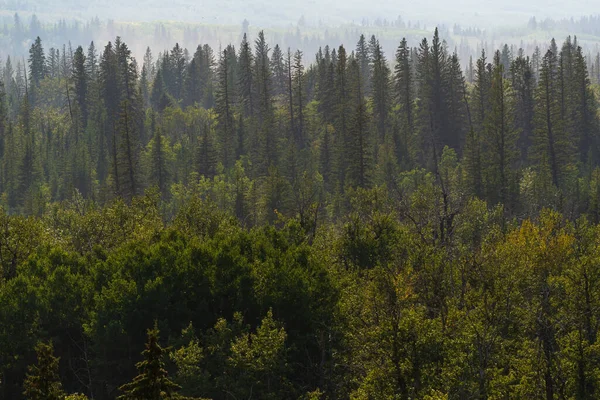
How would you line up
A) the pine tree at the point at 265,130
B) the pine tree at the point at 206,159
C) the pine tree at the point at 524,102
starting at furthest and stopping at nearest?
1. the pine tree at the point at 524,102
2. the pine tree at the point at 265,130
3. the pine tree at the point at 206,159

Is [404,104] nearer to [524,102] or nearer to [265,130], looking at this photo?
[524,102]

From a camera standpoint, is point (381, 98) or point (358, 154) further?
point (381, 98)

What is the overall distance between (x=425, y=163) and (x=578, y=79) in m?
30.5

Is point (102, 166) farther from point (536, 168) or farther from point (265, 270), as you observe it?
point (265, 270)

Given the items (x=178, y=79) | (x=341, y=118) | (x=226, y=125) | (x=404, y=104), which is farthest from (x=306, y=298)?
(x=178, y=79)

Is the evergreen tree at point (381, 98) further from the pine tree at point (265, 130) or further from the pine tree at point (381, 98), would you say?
the pine tree at point (265, 130)

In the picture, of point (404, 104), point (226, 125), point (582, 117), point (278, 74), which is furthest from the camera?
point (278, 74)

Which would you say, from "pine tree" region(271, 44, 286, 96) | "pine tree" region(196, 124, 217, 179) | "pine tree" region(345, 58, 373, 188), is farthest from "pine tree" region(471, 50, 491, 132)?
"pine tree" region(271, 44, 286, 96)

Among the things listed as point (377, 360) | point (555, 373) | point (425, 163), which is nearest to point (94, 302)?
point (377, 360)

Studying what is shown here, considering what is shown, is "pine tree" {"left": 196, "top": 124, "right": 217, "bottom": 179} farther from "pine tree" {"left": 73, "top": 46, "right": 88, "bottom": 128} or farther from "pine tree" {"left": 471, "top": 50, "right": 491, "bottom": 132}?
"pine tree" {"left": 73, "top": 46, "right": 88, "bottom": 128}

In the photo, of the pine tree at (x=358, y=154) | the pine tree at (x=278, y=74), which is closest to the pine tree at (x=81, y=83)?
the pine tree at (x=278, y=74)

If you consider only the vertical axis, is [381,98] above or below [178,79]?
below

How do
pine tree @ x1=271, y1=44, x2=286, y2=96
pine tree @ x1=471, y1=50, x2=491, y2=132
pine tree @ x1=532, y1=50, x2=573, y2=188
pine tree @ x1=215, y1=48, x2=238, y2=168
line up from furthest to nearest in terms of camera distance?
pine tree @ x1=271, y1=44, x2=286, y2=96, pine tree @ x1=215, y1=48, x2=238, y2=168, pine tree @ x1=471, y1=50, x2=491, y2=132, pine tree @ x1=532, y1=50, x2=573, y2=188

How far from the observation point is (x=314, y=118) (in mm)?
133125
